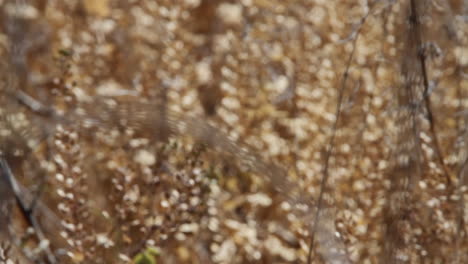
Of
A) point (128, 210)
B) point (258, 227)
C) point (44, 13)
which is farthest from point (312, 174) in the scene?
point (44, 13)

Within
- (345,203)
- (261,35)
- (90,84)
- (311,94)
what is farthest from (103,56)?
(345,203)

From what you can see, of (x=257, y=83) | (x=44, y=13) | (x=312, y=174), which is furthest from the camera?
(x=44, y=13)

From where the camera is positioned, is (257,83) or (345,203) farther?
(257,83)

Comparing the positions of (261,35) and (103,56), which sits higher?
(261,35)

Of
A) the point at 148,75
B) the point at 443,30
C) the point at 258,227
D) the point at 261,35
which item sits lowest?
the point at 258,227

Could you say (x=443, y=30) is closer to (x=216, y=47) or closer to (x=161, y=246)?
(x=161, y=246)

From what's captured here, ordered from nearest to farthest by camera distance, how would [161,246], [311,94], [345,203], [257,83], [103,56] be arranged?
1. [345,203]
2. [161,246]
3. [311,94]
4. [257,83]
5. [103,56]
